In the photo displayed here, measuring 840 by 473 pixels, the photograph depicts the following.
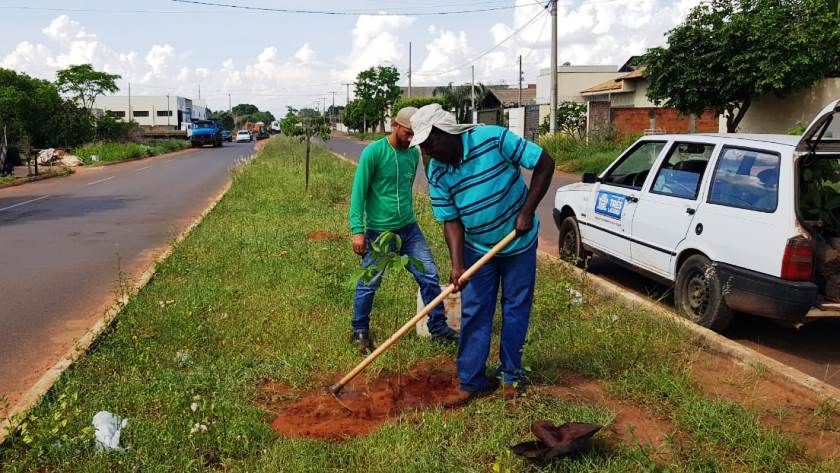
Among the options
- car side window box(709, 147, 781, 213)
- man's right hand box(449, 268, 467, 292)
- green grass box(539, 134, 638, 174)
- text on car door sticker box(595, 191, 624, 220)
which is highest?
green grass box(539, 134, 638, 174)

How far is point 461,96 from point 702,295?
208 ft

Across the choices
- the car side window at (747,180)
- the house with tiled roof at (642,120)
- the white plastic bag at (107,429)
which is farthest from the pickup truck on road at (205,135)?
the white plastic bag at (107,429)

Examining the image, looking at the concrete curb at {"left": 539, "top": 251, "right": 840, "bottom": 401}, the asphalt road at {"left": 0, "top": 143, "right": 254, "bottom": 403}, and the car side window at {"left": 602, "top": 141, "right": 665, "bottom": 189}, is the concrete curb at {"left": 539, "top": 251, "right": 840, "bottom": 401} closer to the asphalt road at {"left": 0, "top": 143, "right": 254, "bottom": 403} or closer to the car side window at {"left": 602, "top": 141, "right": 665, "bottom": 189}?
the car side window at {"left": 602, "top": 141, "right": 665, "bottom": 189}

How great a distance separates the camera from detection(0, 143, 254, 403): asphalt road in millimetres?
5668

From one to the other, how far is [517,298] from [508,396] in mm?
561

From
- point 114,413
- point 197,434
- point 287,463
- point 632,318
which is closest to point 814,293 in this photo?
point 632,318

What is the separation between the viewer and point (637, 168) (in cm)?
743

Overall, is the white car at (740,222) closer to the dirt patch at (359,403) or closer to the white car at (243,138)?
the dirt patch at (359,403)

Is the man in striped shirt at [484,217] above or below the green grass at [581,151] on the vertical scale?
A: below

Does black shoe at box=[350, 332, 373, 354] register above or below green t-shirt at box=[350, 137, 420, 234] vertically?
below

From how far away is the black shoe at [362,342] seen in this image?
493 centimetres

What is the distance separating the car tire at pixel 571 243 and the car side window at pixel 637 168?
2.23ft

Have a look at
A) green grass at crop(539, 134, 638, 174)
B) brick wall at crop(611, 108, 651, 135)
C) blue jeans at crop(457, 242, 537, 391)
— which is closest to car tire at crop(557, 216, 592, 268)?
blue jeans at crop(457, 242, 537, 391)

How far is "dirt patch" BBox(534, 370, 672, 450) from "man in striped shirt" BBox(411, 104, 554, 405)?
0.37m
